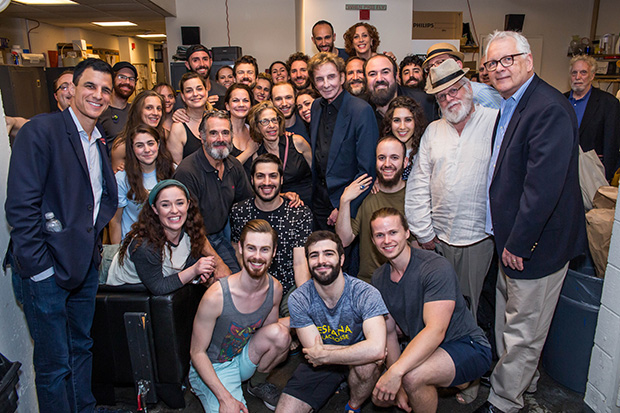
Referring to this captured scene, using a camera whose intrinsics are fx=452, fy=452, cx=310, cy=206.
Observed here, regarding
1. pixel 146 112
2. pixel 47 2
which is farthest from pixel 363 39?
pixel 47 2

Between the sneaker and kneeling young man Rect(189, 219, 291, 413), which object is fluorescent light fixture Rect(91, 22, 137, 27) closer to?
kneeling young man Rect(189, 219, 291, 413)

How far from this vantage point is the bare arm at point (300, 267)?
9.32 ft

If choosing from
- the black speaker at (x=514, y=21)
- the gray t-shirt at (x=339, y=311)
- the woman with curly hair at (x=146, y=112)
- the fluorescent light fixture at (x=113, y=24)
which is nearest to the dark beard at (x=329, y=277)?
the gray t-shirt at (x=339, y=311)

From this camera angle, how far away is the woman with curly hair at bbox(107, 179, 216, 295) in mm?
2471

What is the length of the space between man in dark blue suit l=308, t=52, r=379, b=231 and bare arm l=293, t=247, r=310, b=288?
0.42 m

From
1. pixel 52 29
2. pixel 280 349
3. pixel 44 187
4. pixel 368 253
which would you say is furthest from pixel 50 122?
pixel 52 29

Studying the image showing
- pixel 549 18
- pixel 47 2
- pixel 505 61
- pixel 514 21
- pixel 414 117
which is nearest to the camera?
pixel 505 61

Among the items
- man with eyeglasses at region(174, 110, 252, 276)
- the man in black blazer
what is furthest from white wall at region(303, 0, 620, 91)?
man with eyeglasses at region(174, 110, 252, 276)

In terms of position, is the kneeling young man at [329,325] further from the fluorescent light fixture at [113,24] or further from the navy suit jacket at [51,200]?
the fluorescent light fixture at [113,24]

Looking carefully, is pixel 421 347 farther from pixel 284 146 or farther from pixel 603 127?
pixel 603 127

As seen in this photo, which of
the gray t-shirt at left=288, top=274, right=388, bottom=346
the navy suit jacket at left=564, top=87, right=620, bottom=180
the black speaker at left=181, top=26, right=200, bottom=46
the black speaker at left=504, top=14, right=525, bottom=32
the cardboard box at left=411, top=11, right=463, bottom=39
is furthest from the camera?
the black speaker at left=504, top=14, right=525, bottom=32

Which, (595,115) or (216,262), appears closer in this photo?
(216,262)

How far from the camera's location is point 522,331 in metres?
2.30

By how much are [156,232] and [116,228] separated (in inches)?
22.8
